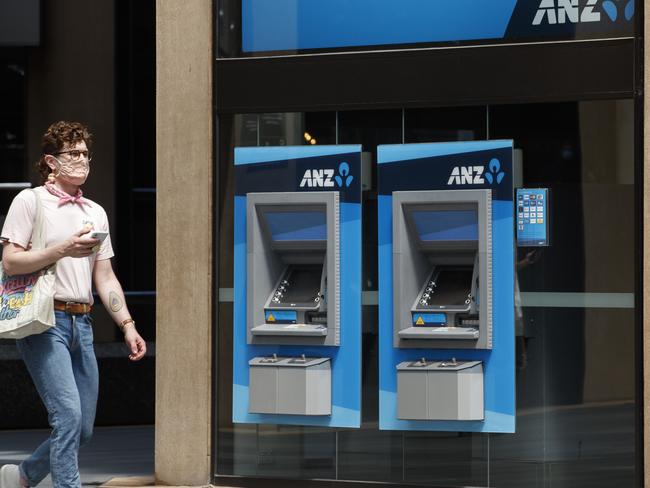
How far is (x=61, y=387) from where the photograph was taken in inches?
229

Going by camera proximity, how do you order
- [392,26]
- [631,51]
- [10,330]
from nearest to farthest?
[10,330] < [631,51] < [392,26]

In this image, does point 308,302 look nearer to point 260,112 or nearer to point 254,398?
point 254,398

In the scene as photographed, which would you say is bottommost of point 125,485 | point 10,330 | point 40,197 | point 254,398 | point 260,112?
point 125,485

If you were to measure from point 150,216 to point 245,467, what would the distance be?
4498 mm

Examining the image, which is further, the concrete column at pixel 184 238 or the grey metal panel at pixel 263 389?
the concrete column at pixel 184 238

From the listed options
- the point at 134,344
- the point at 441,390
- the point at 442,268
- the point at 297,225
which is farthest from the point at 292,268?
the point at 134,344

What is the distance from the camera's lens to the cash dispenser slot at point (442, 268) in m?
6.90

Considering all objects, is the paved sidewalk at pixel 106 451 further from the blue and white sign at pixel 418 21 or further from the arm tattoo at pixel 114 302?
the blue and white sign at pixel 418 21

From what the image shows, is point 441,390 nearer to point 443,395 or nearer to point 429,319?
point 443,395

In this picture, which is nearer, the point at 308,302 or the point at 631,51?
the point at 631,51

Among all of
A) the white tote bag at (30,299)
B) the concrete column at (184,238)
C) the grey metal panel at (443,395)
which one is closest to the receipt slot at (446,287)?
the grey metal panel at (443,395)

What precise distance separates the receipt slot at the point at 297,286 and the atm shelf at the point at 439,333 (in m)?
0.31

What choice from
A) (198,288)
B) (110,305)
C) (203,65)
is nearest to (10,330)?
(110,305)

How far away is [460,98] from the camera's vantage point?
7023mm
